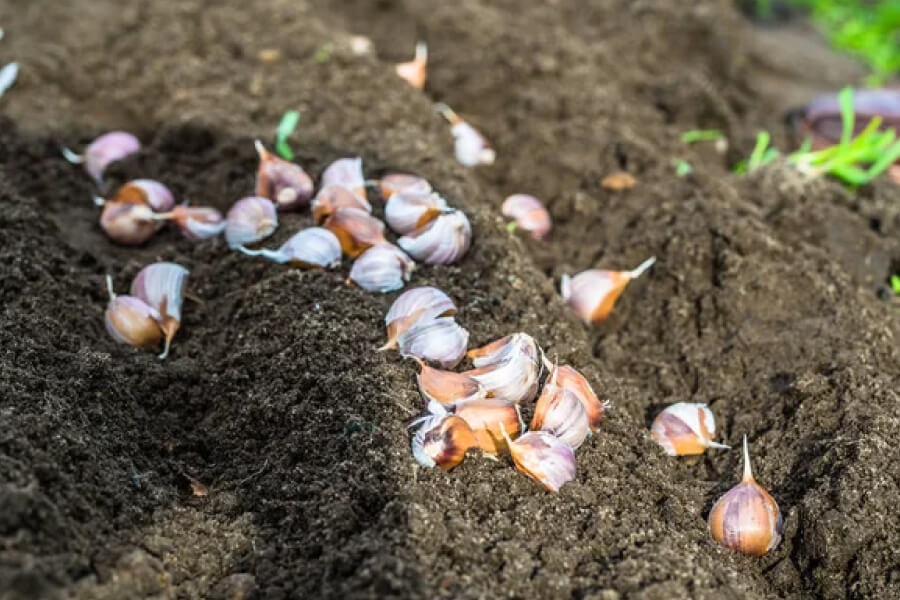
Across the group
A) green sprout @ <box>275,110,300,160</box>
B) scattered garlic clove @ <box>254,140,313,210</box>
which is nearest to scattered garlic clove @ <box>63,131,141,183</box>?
green sprout @ <box>275,110,300,160</box>

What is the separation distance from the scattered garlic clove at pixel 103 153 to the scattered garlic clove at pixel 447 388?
60.4 inches

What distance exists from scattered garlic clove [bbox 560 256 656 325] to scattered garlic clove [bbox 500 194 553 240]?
32cm

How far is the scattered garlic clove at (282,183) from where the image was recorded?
2.53 meters

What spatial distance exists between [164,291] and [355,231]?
1.72 ft

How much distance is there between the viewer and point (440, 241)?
7.61ft

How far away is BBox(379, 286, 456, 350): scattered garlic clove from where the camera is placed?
2.08m

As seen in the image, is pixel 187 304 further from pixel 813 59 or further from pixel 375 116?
pixel 813 59

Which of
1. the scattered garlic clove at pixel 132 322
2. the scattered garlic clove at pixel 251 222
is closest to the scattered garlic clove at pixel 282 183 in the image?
the scattered garlic clove at pixel 251 222

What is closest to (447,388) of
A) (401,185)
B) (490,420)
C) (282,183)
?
(490,420)

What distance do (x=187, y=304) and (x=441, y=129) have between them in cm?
115

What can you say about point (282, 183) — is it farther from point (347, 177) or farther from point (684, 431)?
point (684, 431)

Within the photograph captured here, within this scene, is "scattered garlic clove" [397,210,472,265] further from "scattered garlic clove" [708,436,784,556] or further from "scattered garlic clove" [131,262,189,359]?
"scattered garlic clove" [708,436,784,556]

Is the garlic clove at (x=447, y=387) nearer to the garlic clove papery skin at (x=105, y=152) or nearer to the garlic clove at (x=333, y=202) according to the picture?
the garlic clove at (x=333, y=202)

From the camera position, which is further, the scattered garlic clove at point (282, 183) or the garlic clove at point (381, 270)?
the scattered garlic clove at point (282, 183)
